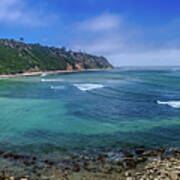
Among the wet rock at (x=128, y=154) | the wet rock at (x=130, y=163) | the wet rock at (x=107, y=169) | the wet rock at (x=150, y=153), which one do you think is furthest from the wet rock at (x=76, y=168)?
the wet rock at (x=150, y=153)

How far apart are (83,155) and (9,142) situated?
273 inches

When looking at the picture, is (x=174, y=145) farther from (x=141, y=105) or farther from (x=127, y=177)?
(x=141, y=105)

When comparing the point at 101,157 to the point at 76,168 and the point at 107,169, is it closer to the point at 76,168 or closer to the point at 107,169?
Answer: the point at 107,169

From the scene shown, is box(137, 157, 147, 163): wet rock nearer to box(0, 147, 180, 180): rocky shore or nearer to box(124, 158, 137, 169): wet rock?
box(0, 147, 180, 180): rocky shore

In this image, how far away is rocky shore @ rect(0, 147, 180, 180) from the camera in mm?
11039

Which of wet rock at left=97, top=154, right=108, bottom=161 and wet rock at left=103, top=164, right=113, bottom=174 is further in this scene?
wet rock at left=97, top=154, right=108, bottom=161

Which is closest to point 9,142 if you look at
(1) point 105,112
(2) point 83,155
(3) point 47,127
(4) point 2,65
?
(3) point 47,127

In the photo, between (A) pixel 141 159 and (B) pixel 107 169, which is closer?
(B) pixel 107 169

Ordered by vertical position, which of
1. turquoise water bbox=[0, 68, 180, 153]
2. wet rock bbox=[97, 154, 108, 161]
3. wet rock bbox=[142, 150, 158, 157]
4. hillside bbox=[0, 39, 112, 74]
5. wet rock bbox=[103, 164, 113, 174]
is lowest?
wet rock bbox=[103, 164, 113, 174]

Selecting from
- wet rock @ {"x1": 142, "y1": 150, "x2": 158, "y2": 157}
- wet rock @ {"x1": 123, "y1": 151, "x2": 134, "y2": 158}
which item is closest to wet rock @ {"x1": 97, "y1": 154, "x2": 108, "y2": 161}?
wet rock @ {"x1": 123, "y1": 151, "x2": 134, "y2": 158}

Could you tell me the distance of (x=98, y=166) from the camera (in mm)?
12250

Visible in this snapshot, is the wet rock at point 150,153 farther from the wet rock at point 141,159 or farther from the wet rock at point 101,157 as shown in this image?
the wet rock at point 101,157

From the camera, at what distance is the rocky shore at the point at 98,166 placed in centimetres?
1104

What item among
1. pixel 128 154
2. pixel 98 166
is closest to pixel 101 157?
pixel 98 166
